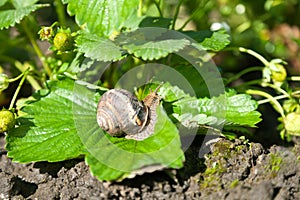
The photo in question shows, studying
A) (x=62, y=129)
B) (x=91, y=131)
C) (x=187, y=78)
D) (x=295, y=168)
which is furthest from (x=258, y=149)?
(x=62, y=129)

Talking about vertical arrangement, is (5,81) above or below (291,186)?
above

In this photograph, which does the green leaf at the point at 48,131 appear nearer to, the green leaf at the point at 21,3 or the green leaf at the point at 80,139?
the green leaf at the point at 80,139

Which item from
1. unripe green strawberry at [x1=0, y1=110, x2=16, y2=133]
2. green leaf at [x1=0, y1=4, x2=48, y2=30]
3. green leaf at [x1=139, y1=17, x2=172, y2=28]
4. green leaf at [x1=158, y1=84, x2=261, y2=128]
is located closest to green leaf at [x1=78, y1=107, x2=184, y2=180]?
green leaf at [x1=158, y1=84, x2=261, y2=128]

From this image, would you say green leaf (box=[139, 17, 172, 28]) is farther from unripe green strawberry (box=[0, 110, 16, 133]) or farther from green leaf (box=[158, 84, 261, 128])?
unripe green strawberry (box=[0, 110, 16, 133])

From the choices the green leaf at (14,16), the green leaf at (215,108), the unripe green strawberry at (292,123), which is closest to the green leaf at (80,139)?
the green leaf at (215,108)

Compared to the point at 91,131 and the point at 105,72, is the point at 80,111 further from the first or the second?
the point at 105,72

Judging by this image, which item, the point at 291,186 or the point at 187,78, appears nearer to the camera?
the point at 291,186
